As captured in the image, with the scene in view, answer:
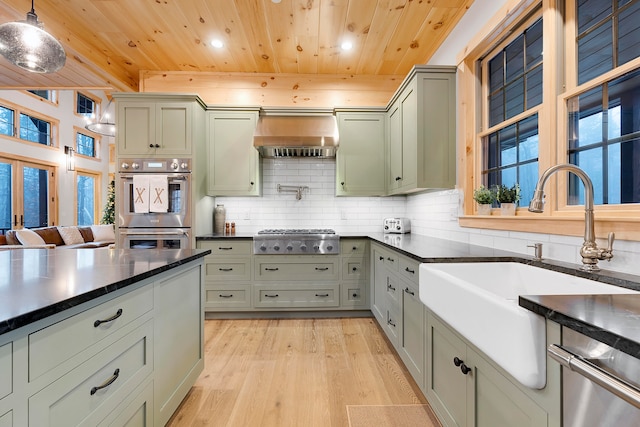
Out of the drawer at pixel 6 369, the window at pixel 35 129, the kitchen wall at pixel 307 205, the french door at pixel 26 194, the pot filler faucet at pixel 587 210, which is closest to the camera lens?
the drawer at pixel 6 369

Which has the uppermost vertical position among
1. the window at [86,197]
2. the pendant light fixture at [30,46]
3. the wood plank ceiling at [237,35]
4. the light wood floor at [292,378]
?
the wood plank ceiling at [237,35]

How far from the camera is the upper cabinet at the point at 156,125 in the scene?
321cm

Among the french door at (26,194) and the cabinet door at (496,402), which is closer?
the cabinet door at (496,402)

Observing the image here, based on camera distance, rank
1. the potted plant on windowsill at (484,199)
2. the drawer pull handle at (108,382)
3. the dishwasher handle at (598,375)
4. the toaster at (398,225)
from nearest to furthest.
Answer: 1. the dishwasher handle at (598,375)
2. the drawer pull handle at (108,382)
3. the potted plant on windowsill at (484,199)
4. the toaster at (398,225)

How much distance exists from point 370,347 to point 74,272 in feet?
7.13

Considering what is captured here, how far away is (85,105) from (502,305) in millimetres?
10633

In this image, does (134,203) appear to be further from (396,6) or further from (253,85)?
(396,6)

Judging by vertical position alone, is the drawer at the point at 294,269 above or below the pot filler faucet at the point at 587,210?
below

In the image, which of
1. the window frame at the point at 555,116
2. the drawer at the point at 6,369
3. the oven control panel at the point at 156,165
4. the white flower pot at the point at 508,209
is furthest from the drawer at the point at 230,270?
the drawer at the point at 6,369

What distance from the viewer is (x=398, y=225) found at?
3.50m

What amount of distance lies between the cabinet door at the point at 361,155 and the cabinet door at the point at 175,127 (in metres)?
1.66

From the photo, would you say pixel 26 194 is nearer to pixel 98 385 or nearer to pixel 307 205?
pixel 307 205

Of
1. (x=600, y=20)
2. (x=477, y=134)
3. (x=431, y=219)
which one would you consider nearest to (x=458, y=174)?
(x=477, y=134)

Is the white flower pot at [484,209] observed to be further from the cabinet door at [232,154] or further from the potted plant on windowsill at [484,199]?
the cabinet door at [232,154]
